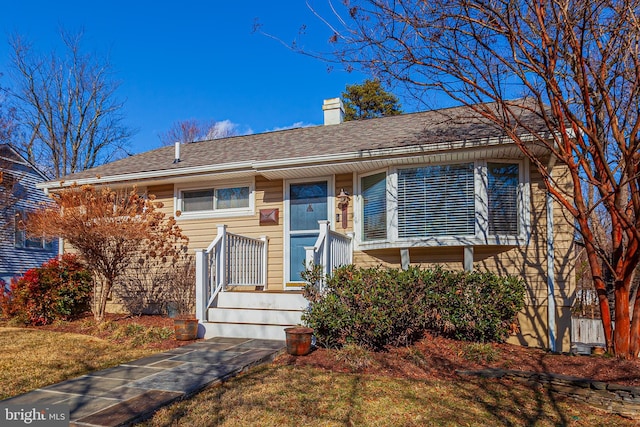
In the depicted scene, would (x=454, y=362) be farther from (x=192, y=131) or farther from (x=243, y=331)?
(x=192, y=131)

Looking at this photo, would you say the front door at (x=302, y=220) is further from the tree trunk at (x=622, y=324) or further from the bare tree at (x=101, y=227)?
the tree trunk at (x=622, y=324)

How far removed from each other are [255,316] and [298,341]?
4.85 ft

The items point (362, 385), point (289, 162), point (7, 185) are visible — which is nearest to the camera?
point (362, 385)

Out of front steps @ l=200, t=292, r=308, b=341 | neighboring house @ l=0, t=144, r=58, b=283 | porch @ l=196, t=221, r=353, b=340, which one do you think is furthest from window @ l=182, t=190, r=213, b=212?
neighboring house @ l=0, t=144, r=58, b=283

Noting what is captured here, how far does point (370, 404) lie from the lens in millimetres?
3980

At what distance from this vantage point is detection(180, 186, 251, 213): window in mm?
9125

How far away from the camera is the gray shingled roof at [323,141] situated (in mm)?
7418

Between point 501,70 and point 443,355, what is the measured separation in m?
3.82

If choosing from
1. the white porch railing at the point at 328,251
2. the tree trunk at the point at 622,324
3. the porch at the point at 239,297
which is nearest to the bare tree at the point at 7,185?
the porch at the point at 239,297

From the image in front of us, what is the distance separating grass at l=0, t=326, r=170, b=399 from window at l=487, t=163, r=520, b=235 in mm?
5356

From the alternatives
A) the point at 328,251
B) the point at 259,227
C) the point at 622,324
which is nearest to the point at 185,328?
the point at 328,251

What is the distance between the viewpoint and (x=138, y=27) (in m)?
16.7

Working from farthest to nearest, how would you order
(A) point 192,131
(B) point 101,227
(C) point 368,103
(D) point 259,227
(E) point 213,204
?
(A) point 192,131 → (C) point 368,103 → (E) point 213,204 → (D) point 259,227 → (B) point 101,227

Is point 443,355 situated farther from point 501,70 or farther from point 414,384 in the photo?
point 501,70
